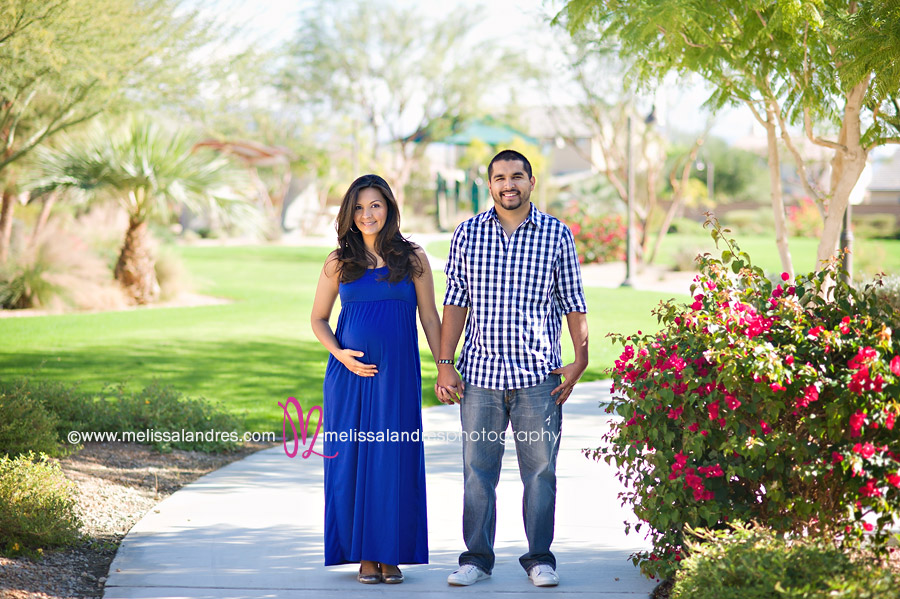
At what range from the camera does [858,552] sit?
3.27m

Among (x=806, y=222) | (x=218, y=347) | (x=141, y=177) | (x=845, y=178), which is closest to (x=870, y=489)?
(x=845, y=178)

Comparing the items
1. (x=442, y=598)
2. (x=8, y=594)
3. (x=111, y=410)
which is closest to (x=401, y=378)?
(x=442, y=598)

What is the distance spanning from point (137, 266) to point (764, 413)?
15.8m

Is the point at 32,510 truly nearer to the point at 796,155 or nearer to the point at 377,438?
the point at 377,438

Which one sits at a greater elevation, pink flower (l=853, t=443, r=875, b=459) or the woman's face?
the woman's face

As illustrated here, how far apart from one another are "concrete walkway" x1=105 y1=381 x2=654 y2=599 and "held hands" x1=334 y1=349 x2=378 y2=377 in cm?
95

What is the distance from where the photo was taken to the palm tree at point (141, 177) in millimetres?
16391

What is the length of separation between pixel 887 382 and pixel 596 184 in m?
45.8

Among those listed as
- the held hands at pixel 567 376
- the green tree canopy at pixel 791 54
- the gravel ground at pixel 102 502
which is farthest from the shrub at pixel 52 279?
the held hands at pixel 567 376

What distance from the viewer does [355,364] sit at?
161 inches

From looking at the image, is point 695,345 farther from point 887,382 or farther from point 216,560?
point 216,560

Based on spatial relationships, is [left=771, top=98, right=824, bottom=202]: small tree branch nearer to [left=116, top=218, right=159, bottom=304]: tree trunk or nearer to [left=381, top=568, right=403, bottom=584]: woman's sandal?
[left=381, top=568, right=403, bottom=584]: woman's sandal

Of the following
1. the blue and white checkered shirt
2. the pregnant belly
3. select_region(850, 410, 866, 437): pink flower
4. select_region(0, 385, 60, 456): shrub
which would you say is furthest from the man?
select_region(0, 385, 60, 456): shrub

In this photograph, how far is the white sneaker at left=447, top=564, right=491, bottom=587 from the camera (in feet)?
13.2
